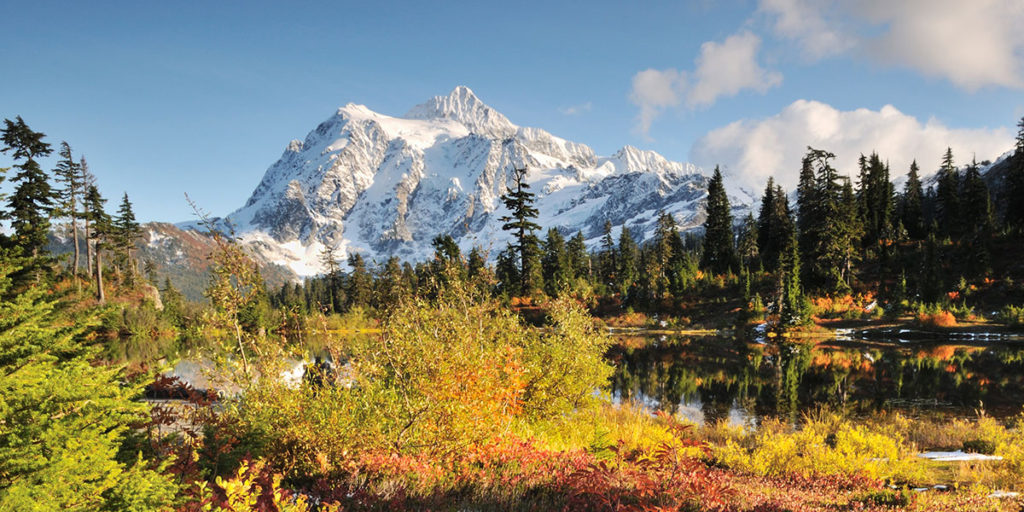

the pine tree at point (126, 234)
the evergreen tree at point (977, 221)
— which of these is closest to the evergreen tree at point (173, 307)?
the pine tree at point (126, 234)

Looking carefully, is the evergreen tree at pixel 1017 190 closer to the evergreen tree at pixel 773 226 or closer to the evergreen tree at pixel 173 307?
the evergreen tree at pixel 773 226

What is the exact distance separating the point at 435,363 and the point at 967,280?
186ft

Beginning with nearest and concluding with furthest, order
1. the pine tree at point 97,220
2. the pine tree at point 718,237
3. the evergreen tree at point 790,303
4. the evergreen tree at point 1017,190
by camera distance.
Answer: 1. the evergreen tree at point 790,303
2. the pine tree at point 97,220
3. the evergreen tree at point 1017,190
4. the pine tree at point 718,237

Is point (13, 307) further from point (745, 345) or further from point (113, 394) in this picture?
point (745, 345)

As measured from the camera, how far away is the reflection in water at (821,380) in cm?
1659

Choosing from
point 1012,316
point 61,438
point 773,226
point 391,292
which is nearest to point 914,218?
point 773,226

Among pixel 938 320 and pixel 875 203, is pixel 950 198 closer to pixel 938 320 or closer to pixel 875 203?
pixel 875 203

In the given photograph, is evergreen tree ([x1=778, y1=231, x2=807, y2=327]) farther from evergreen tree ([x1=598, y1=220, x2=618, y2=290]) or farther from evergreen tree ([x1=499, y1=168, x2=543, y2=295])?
evergreen tree ([x1=598, y1=220, x2=618, y2=290])

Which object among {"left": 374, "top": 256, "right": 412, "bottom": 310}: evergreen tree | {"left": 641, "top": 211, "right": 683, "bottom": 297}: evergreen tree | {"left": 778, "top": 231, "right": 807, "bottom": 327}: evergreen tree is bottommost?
{"left": 778, "top": 231, "right": 807, "bottom": 327}: evergreen tree

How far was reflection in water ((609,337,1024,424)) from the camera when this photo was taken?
16594 millimetres

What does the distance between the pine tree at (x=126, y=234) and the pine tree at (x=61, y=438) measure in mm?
57370

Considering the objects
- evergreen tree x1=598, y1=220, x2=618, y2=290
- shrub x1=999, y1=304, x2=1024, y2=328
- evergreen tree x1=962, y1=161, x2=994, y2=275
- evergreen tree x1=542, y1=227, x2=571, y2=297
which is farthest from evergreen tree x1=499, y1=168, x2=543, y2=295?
evergreen tree x1=962, y1=161, x2=994, y2=275

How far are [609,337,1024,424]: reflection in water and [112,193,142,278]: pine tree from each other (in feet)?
169

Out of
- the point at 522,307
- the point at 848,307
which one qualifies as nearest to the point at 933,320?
the point at 848,307
